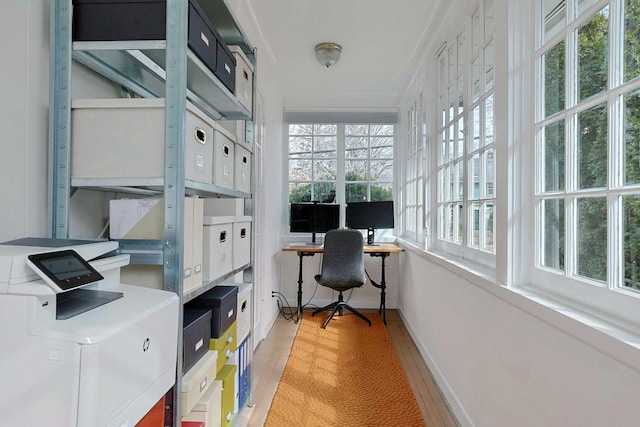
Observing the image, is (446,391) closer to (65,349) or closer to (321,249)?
(321,249)

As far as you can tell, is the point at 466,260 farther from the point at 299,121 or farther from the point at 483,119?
the point at 299,121

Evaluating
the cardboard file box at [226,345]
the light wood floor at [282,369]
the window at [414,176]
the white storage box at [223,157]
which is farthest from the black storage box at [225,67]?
the window at [414,176]

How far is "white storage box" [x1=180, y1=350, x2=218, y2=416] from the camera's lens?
47.4 inches

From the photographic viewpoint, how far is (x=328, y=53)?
297cm

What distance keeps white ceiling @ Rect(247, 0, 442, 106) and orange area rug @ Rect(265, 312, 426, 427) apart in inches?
104

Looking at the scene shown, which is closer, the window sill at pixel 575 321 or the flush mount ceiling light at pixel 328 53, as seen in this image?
the window sill at pixel 575 321

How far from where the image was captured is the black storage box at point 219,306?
149cm

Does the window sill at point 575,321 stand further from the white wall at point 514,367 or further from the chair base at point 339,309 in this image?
the chair base at point 339,309

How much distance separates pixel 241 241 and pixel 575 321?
1.41 m

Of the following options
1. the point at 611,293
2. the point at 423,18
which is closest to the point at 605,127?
the point at 611,293

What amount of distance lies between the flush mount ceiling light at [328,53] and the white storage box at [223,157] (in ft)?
5.67

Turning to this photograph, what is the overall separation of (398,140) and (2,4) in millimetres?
3748

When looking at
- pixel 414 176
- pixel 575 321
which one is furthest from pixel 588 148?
pixel 414 176

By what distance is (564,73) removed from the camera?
1.17m
